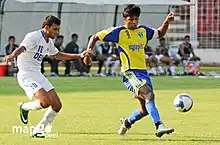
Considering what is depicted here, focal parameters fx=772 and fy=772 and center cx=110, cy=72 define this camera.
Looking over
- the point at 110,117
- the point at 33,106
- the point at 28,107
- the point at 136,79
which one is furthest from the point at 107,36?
the point at 110,117

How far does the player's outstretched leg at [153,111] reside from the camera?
436 inches

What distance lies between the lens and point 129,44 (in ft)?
39.8

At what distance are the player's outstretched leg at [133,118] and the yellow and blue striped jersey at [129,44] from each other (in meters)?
0.58

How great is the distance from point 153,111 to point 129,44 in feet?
4.25

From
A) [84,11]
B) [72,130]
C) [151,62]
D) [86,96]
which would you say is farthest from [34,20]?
[72,130]

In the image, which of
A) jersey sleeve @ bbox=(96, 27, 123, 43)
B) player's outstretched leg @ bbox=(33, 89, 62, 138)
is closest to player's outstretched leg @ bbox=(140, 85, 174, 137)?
jersey sleeve @ bbox=(96, 27, 123, 43)

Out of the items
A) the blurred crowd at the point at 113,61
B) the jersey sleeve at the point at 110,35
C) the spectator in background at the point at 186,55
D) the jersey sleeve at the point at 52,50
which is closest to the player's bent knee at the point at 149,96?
the jersey sleeve at the point at 110,35

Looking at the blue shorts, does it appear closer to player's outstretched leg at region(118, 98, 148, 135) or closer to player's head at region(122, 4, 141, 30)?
player's outstretched leg at region(118, 98, 148, 135)

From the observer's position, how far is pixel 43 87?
471 inches

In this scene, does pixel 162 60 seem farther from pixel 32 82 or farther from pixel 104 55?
pixel 32 82

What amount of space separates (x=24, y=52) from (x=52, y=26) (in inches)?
23.4

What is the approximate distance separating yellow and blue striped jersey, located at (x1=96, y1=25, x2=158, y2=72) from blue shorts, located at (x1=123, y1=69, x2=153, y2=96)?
0.26 ft

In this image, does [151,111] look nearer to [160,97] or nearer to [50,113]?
[50,113]

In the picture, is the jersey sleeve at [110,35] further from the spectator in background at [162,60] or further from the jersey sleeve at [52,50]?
the spectator in background at [162,60]
